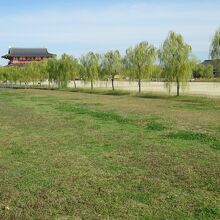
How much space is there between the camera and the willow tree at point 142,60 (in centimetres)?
4238

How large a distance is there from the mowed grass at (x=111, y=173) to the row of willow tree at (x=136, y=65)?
773 inches

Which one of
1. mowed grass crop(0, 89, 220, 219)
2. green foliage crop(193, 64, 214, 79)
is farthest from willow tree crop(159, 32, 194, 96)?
green foliage crop(193, 64, 214, 79)

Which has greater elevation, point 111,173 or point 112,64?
point 112,64

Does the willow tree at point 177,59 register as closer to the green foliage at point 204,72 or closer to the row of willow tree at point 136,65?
the row of willow tree at point 136,65

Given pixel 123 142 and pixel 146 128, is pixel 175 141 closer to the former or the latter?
pixel 123 142

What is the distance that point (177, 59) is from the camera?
115 ft

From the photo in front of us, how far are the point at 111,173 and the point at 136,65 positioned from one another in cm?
3613

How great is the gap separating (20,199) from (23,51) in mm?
106582

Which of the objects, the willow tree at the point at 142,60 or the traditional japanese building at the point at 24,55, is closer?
the willow tree at the point at 142,60

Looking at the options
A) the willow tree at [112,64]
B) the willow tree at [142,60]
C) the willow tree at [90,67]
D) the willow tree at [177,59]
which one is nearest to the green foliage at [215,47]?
the willow tree at [177,59]

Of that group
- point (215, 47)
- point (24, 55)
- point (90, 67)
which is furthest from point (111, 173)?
point (24, 55)

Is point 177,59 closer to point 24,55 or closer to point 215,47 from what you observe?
point 215,47

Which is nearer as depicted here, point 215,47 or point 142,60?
point 215,47

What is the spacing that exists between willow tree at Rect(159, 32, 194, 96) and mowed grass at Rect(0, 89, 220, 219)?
2161 cm
